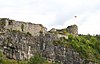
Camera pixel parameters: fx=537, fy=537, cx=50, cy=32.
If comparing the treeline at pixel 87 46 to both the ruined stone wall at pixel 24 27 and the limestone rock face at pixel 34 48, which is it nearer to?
the limestone rock face at pixel 34 48

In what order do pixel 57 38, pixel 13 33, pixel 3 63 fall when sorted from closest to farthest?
pixel 3 63
pixel 13 33
pixel 57 38

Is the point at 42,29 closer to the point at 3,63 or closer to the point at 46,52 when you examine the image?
the point at 46,52

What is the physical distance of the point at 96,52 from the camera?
103m

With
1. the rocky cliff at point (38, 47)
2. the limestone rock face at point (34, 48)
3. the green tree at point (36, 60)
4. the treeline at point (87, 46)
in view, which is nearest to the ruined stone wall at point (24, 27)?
the rocky cliff at point (38, 47)

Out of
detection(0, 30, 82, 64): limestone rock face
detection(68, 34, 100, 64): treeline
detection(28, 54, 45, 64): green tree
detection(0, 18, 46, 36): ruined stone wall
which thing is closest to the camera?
detection(28, 54, 45, 64): green tree

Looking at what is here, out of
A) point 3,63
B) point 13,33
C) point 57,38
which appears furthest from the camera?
point 57,38

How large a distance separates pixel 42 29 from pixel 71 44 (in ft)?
20.3

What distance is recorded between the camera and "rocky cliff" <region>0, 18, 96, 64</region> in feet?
307

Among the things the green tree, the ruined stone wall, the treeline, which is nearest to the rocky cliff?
the ruined stone wall

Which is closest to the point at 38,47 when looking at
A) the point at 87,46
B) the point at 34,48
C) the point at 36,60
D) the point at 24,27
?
the point at 34,48

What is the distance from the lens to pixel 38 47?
319 feet

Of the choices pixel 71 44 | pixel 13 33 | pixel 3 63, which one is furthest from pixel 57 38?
pixel 3 63

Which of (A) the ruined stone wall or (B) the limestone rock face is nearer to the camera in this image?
(B) the limestone rock face

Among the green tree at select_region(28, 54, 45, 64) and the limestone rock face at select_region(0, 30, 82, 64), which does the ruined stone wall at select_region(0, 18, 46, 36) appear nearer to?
the limestone rock face at select_region(0, 30, 82, 64)
